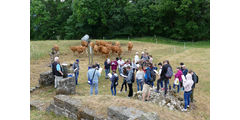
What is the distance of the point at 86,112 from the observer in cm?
559

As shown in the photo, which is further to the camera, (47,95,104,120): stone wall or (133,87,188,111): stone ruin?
(133,87,188,111): stone ruin

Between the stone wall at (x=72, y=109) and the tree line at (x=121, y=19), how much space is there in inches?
1098

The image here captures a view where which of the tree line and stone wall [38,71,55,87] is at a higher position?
the tree line

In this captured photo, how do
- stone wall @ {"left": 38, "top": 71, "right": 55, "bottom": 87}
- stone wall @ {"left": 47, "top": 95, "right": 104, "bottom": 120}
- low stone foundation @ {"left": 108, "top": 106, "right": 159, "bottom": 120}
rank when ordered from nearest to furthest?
low stone foundation @ {"left": 108, "top": 106, "right": 159, "bottom": 120} < stone wall @ {"left": 47, "top": 95, "right": 104, "bottom": 120} < stone wall @ {"left": 38, "top": 71, "right": 55, "bottom": 87}

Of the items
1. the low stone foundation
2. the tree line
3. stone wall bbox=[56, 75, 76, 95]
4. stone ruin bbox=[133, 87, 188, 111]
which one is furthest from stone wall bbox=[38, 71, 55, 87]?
the tree line

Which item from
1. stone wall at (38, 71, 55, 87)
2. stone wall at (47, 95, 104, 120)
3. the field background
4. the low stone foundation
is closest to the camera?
the low stone foundation

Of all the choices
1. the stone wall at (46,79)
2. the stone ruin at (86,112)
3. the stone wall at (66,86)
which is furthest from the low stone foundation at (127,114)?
the stone wall at (46,79)

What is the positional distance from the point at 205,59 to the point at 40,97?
1413cm

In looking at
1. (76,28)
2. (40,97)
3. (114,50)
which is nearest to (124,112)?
(40,97)

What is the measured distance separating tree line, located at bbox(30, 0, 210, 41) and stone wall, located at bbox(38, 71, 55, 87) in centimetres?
2393

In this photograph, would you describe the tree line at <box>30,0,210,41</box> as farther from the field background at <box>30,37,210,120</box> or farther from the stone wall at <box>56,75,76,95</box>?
the stone wall at <box>56,75,76,95</box>

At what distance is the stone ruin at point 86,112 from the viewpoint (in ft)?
16.2

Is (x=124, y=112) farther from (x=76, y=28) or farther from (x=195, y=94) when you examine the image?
(x=76, y=28)

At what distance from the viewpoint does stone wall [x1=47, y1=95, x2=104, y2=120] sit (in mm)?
5549
